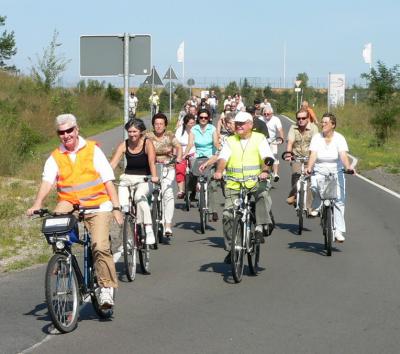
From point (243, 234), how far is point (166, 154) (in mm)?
3443

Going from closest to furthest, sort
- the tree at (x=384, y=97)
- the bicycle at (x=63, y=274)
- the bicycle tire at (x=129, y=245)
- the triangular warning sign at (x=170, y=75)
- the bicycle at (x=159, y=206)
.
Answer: the bicycle at (x=63, y=274) < the bicycle tire at (x=129, y=245) < the bicycle at (x=159, y=206) < the tree at (x=384, y=97) < the triangular warning sign at (x=170, y=75)

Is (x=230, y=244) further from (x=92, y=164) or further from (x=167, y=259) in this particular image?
(x=92, y=164)

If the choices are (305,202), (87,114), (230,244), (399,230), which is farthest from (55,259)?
(87,114)

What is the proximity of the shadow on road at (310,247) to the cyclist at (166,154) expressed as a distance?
1810 mm

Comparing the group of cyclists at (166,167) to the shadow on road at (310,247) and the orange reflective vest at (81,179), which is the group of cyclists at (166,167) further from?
the shadow on road at (310,247)

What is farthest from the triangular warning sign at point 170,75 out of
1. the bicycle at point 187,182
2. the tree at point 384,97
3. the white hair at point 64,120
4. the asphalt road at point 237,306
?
the white hair at point 64,120

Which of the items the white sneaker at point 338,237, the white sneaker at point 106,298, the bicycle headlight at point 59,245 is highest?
the bicycle headlight at point 59,245

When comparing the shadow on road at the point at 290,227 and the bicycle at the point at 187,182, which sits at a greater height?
the bicycle at the point at 187,182

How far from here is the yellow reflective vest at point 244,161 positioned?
10875mm

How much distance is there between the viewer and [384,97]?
36.2 metres

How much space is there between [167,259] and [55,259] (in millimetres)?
4341

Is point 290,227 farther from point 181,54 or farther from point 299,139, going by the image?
point 181,54

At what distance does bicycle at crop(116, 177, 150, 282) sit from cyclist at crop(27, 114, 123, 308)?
1.63 meters

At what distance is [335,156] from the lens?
516 inches
